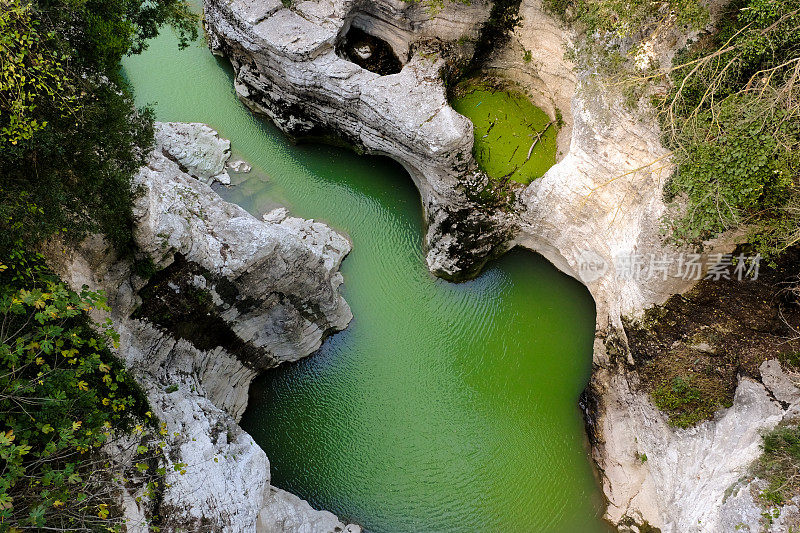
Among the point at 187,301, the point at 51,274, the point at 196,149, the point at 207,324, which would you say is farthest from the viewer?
the point at 196,149

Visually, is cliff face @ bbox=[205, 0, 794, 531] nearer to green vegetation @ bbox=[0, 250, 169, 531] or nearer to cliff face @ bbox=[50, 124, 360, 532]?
cliff face @ bbox=[50, 124, 360, 532]

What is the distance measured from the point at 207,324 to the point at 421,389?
441cm

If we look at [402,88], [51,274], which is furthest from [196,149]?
[51,274]

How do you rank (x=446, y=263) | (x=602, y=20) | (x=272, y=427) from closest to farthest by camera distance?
(x=602, y=20), (x=272, y=427), (x=446, y=263)

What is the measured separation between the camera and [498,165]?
395 inches

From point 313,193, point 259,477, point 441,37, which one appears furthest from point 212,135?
point 259,477

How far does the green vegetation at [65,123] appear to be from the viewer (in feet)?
16.5

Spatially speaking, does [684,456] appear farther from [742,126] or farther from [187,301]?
[187,301]

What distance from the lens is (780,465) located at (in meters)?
6.31

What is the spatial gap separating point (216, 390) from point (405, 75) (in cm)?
728

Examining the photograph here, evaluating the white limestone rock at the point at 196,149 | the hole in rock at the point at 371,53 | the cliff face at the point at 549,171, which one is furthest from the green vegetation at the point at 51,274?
the hole in rock at the point at 371,53

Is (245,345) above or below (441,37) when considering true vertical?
below

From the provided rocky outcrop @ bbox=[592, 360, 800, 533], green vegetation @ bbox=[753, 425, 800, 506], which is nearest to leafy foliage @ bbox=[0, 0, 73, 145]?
rocky outcrop @ bbox=[592, 360, 800, 533]

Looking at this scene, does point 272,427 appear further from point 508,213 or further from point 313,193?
point 508,213
